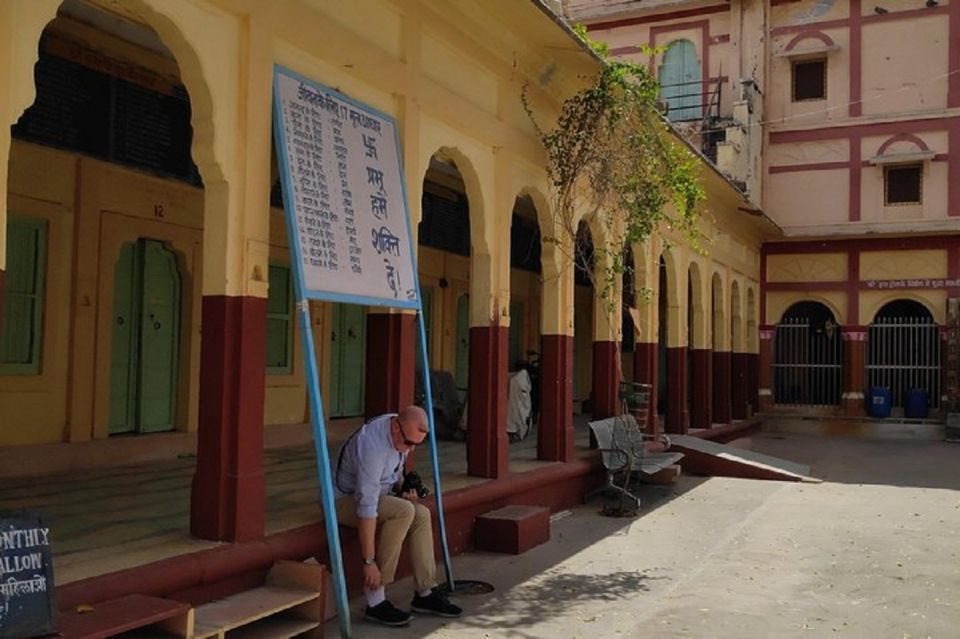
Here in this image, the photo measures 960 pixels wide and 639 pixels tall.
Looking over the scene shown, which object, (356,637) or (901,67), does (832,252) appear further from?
(356,637)

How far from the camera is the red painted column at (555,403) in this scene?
32.7 feet

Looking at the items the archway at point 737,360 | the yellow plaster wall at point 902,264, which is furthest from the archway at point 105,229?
the yellow plaster wall at point 902,264

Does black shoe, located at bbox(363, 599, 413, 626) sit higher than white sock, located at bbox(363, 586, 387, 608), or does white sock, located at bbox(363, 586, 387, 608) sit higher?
white sock, located at bbox(363, 586, 387, 608)

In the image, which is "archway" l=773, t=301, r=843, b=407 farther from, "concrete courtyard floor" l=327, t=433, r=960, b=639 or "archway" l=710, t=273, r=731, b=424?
"concrete courtyard floor" l=327, t=433, r=960, b=639

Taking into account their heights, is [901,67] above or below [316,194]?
above

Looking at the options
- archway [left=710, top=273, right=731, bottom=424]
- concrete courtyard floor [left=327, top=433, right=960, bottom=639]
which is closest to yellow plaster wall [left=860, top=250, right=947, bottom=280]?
archway [left=710, top=273, right=731, bottom=424]

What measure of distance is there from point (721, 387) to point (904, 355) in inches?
222

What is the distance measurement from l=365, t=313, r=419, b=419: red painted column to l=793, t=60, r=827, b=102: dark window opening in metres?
17.4

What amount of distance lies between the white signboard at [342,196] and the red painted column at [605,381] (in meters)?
5.33

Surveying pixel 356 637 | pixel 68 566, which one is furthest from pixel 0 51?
pixel 356 637

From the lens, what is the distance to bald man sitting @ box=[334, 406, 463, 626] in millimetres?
5422

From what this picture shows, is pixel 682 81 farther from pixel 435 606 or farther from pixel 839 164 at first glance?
pixel 435 606

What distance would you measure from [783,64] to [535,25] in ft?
49.1

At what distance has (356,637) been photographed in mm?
5242
